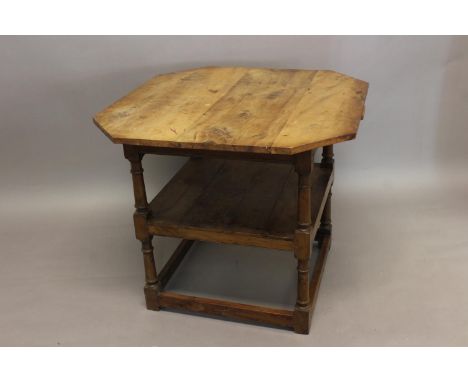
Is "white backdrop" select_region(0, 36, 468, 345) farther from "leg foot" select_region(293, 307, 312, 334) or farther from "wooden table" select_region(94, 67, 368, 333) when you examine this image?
"wooden table" select_region(94, 67, 368, 333)

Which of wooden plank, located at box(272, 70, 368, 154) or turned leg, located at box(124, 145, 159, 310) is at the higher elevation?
wooden plank, located at box(272, 70, 368, 154)

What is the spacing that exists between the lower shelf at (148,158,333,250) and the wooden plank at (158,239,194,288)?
325 millimetres

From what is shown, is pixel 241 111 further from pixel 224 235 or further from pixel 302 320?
pixel 302 320

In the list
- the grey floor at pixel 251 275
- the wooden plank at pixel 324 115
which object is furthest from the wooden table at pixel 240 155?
the grey floor at pixel 251 275

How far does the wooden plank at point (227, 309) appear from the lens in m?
2.03

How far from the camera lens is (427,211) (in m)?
2.75

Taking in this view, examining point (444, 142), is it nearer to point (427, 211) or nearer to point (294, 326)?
point (427, 211)

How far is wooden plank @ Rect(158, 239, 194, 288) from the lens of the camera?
2.27 m

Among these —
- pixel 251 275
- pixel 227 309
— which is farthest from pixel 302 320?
pixel 251 275

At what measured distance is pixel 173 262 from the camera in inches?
93.1

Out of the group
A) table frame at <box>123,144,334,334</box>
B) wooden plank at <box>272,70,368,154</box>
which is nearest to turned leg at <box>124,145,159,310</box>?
table frame at <box>123,144,334,334</box>

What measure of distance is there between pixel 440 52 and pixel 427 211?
80 centimetres

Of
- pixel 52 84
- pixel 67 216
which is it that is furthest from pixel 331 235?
pixel 52 84

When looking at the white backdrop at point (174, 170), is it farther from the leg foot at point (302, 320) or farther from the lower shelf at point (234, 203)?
the lower shelf at point (234, 203)
